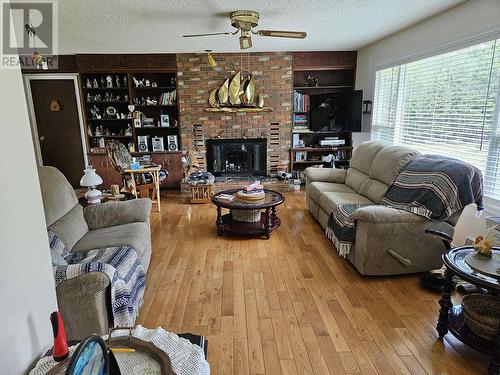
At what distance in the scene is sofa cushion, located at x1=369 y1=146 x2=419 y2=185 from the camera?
3287mm

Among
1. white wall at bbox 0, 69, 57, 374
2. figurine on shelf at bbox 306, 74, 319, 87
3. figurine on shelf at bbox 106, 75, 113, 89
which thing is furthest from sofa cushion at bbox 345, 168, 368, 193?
figurine on shelf at bbox 106, 75, 113, 89

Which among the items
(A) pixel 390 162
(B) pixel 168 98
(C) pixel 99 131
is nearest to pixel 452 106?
(A) pixel 390 162

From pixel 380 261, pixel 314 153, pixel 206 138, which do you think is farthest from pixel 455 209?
pixel 206 138

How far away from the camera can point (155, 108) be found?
5.84 meters

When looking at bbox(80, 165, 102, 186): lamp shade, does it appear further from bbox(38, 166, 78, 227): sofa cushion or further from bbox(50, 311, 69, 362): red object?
bbox(50, 311, 69, 362): red object

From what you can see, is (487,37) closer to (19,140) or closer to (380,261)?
(380,261)

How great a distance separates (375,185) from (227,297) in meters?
2.07

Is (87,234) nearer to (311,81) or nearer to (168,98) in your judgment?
(168,98)

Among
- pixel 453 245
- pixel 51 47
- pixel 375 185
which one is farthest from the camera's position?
pixel 51 47

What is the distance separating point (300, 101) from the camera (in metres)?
5.72

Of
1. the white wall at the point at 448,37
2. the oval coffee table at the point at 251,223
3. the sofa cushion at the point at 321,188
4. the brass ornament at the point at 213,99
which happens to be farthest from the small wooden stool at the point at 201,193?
the white wall at the point at 448,37

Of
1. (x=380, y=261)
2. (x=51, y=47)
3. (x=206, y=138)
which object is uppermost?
(x=51, y=47)

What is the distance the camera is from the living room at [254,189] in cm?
119

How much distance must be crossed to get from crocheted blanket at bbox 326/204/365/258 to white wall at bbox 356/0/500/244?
844 millimetres
